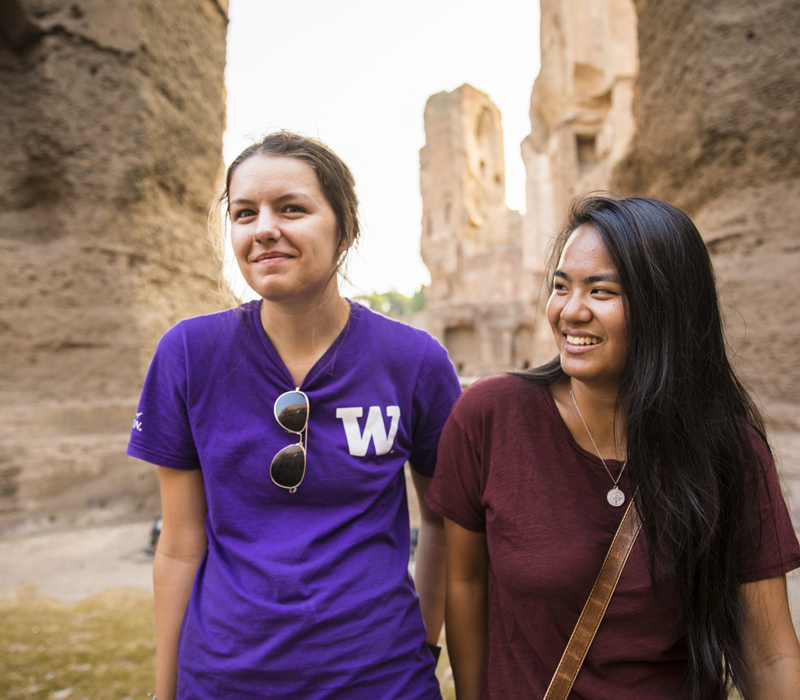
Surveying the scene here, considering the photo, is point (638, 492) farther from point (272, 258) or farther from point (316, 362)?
point (272, 258)

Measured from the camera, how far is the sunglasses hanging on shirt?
1.19m

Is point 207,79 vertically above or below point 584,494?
above

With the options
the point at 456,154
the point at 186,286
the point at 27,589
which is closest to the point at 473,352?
the point at 456,154

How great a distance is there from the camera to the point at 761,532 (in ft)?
3.44

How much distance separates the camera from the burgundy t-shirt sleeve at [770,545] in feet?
3.40

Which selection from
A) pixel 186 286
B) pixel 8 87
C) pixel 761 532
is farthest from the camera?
pixel 186 286

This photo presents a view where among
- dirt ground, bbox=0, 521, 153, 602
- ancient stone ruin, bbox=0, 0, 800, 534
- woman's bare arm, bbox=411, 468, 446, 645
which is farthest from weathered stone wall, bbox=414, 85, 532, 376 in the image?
woman's bare arm, bbox=411, 468, 446, 645

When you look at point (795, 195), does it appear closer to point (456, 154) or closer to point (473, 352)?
point (473, 352)

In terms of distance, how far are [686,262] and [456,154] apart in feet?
112

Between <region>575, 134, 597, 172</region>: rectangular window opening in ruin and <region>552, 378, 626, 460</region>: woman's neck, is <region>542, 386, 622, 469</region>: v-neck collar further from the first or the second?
<region>575, 134, 597, 172</region>: rectangular window opening in ruin

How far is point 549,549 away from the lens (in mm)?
1077

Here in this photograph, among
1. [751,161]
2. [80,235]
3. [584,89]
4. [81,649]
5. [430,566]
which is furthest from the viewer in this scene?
[584,89]

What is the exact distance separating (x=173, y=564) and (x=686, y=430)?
1.25 meters

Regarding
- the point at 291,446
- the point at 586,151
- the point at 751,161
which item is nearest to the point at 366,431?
the point at 291,446
